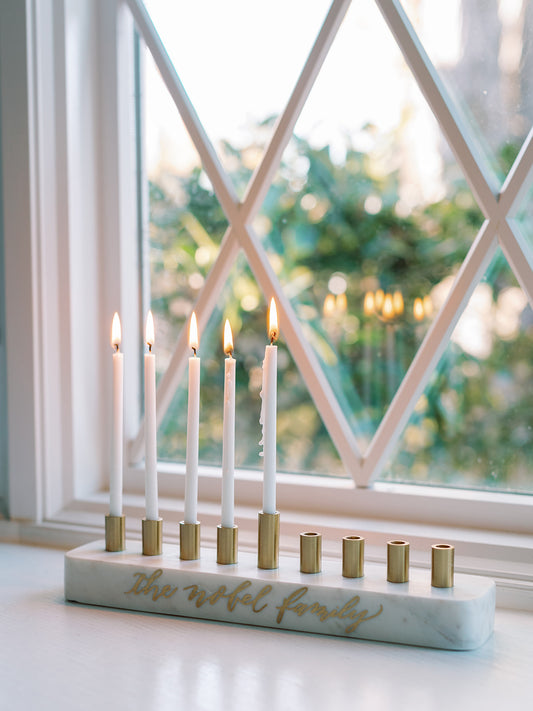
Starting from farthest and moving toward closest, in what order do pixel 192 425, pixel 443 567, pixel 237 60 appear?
pixel 237 60 < pixel 192 425 < pixel 443 567

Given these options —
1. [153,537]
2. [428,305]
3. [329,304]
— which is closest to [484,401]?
[428,305]

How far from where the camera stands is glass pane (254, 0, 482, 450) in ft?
3.82

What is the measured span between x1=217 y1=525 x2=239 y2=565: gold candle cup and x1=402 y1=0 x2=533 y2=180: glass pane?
59cm

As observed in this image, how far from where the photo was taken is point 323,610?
0.89 meters

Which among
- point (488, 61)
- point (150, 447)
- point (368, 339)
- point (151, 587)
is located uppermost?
point (488, 61)

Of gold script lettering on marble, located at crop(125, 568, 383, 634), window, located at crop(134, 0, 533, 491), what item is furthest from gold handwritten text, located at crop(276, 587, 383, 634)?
window, located at crop(134, 0, 533, 491)

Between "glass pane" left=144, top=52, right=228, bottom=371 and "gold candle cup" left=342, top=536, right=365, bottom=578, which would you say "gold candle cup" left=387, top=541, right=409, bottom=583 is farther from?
"glass pane" left=144, top=52, right=228, bottom=371

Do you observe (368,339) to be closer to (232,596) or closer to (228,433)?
(228,433)

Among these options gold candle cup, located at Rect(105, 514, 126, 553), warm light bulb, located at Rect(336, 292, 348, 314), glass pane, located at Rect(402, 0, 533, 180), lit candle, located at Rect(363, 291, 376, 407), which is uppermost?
glass pane, located at Rect(402, 0, 533, 180)

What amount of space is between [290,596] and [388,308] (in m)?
0.47

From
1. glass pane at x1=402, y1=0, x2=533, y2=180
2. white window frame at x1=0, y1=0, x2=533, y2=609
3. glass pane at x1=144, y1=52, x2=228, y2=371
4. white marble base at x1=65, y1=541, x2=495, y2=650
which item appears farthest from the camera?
glass pane at x1=144, y1=52, x2=228, y2=371

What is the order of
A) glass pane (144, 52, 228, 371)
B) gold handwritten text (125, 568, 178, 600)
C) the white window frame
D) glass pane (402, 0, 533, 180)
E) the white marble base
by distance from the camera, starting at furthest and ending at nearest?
1. glass pane (144, 52, 228, 371)
2. the white window frame
3. glass pane (402, 0, 533, 180)
4. gold handwritten text (125, 568, 178, 600)
5. the white marble base

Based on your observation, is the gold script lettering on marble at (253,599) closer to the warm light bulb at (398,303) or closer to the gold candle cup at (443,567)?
the gold candle cup at (443,567)

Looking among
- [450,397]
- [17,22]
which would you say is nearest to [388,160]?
[450,397]
